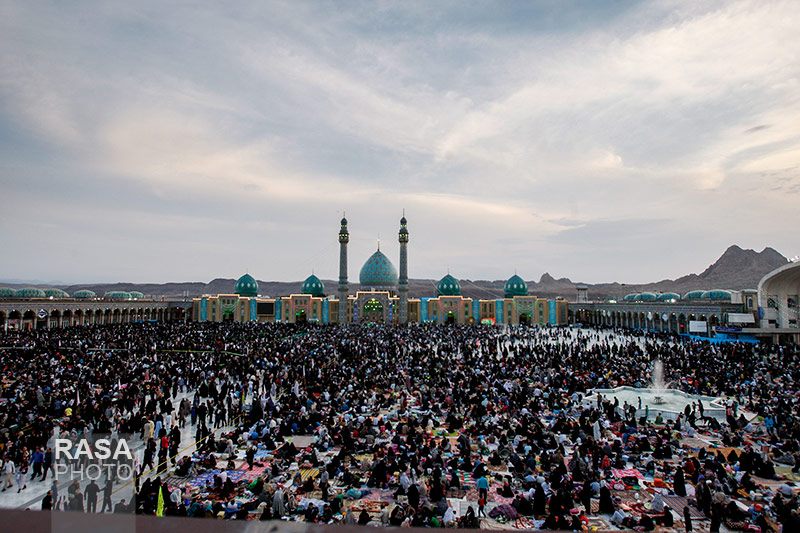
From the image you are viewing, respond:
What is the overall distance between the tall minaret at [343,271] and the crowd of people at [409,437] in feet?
129

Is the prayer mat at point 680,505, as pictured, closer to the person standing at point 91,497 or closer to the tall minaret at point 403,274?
the person standing at point 91,497

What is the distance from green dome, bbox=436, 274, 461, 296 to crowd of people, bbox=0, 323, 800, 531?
45067 millimetres

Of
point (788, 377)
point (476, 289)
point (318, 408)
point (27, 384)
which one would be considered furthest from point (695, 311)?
point (476, 289)

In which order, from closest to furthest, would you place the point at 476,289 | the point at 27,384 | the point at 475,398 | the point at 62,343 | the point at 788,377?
the point at 475,398, the point at 27,384, the point at 788,377, the point at 62,343, the point at 476,289

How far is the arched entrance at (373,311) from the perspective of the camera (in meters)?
64.4

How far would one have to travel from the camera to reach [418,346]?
34688mm

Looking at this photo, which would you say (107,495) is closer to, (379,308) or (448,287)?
(379,308)

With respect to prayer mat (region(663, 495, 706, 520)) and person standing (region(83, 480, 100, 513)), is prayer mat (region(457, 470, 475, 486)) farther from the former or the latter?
person standing (region(83, 480, 100, 513))

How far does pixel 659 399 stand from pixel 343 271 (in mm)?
50914

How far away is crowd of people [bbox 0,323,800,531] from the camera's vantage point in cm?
920

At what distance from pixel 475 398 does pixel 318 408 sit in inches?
212

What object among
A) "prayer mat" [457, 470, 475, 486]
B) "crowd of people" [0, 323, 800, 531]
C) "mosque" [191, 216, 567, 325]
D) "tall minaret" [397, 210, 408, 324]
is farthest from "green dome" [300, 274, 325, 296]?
"prayer mat" [457, 470, 475, 486]

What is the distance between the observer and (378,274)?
69.4 meters

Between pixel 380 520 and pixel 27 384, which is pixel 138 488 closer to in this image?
pixel 380 520
